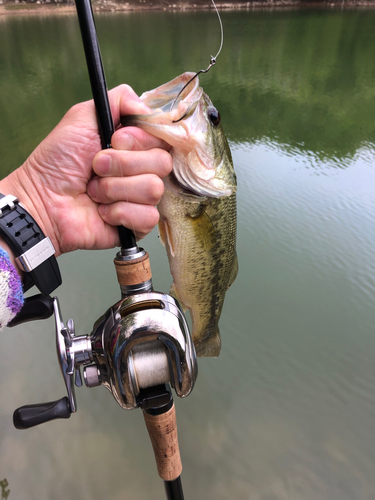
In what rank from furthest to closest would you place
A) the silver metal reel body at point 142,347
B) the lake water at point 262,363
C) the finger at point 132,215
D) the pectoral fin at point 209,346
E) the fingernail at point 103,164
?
the lake water at point 262,363
the pectoral fin at point 209,346
the finger at point 132,215
the fingernail at point 103,164
the silver metal reel body at point 142,347

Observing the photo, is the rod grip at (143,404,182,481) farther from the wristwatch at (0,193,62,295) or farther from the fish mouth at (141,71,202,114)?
the fish mouth at (141,71,202,114)

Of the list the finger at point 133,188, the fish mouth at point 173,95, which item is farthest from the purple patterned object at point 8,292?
the fish mouth at point 173,95

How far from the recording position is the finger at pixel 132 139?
3.43ft

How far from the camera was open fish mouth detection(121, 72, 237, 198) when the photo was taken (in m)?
1.08

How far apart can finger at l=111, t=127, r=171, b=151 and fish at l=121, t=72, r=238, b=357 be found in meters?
0.03

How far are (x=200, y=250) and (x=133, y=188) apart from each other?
16.8 inches

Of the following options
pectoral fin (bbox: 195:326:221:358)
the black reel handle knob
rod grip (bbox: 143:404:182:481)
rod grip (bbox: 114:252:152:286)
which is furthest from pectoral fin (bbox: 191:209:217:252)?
the black reel handle knob

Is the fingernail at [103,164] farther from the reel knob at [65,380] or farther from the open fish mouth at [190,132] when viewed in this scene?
the reel knob at [65,380]

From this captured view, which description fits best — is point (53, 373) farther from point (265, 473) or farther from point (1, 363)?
point (265, 473)

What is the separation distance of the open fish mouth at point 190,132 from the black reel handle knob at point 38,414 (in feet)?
2.74

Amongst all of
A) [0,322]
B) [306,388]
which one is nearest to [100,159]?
[0,322]

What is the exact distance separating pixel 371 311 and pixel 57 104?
754 centimetres

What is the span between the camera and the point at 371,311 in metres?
2.95

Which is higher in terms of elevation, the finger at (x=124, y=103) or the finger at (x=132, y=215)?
the finger at (x=124, y=103)
